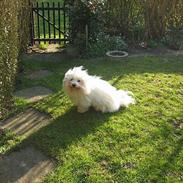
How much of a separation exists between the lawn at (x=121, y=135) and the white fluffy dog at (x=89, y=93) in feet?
0.43

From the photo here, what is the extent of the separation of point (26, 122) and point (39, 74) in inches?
83.5

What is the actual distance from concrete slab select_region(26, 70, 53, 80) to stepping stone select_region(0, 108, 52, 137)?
154cm

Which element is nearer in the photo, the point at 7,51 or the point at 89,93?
the point at 89,93

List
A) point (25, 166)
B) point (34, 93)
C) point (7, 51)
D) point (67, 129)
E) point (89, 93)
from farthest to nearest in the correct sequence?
point (34, 93) < point (7, 51) < point (89, 93) < point (67, 129) < point (25, 166)

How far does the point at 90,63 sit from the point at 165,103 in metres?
2.46

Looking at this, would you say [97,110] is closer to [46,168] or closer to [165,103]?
[165,103]

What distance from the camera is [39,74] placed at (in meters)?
7.11

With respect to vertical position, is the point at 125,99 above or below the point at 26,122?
above

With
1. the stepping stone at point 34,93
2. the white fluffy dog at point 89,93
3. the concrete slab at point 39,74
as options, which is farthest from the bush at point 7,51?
the concrete slab at point 39,74

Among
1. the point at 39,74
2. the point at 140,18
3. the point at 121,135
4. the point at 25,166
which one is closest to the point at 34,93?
the point at 39,74

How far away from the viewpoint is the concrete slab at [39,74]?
6946 mm

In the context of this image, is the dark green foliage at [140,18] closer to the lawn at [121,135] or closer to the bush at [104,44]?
the bush at [104,44]

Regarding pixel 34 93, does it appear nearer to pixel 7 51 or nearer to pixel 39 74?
pixel 39 74

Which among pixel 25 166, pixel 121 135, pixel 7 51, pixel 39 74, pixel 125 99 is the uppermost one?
A: pixel 7 51
